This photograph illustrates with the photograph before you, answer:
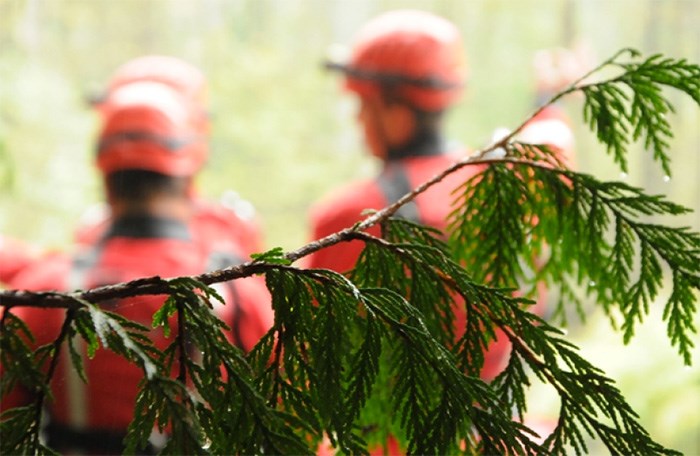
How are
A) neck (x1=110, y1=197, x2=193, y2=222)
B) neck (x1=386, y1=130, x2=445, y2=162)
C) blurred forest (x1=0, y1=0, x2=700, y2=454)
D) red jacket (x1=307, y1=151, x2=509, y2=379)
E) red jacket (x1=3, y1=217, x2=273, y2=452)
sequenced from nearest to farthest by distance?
red jacket (x1=3, y1=217, x2=273, y2=452) → red jacket (x1=307, y1=151, x2=509, y2=379) → neck (x1=110, y1=197, x2=193, y2=222) → neck (x1=386, y1=130, x2=445, y2=162) → blurred forest (x1=0, y1=0, x2=700, y2=454)

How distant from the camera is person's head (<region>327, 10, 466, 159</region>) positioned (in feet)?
5.24

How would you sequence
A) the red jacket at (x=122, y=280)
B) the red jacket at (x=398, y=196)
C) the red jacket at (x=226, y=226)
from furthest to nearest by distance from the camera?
the red jacket at (x=226, y=226), the red jacket at (x=398, y=196), the red jacket at (x=122, y=280)

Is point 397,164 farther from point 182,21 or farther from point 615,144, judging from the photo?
point 182,21

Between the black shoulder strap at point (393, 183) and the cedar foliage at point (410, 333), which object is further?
the black shoulder strap at point (393, 183)

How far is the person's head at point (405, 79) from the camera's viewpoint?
1.60 m

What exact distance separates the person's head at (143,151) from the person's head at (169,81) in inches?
4.3

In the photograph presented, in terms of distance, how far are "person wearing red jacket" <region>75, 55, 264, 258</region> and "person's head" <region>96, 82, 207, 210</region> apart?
43 millimetres

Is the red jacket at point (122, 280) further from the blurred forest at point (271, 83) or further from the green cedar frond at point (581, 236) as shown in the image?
the blurred forest at point (271, 83)

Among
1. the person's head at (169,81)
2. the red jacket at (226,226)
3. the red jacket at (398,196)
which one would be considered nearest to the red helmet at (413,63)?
the red jacket at (398,196)

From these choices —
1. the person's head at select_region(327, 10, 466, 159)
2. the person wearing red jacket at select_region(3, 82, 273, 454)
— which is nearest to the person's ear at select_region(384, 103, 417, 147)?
the person's head at select_region(327, 10, 466, 159)

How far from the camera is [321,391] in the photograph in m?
0.38

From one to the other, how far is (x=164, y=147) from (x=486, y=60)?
310 centimetres

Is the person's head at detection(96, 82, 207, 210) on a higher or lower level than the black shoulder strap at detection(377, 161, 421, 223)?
higher

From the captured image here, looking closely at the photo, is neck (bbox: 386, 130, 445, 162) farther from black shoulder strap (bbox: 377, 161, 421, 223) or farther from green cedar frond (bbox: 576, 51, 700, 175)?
green cedar frond (bbox: 576, 51, 700, 175)
